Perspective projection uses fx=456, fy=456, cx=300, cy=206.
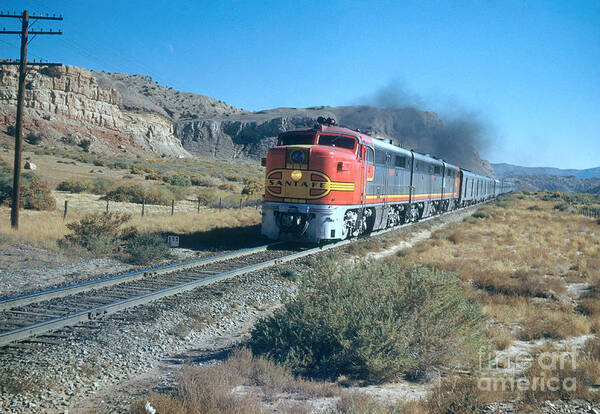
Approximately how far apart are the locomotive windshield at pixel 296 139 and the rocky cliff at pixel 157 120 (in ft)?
111

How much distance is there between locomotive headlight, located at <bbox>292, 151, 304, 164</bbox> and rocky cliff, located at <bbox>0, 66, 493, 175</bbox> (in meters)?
35.6

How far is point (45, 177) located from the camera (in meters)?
36.4

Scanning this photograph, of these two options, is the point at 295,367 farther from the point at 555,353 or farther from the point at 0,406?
the point at 555,353

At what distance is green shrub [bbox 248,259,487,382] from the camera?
5.86 m

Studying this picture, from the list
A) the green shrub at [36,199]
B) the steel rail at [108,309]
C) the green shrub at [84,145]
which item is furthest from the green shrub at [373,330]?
the green shrub at [84,145]

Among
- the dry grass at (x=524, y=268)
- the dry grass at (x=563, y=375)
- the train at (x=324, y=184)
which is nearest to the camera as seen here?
the dry grass at (x=563, y=375)

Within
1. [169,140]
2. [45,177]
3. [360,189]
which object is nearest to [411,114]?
[169,140]

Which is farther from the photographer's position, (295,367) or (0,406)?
(295,367)

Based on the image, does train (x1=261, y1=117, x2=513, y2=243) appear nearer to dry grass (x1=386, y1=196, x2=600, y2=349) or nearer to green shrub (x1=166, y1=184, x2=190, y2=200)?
dry grass (x1=386, y1=196, x2=600, y2=349)

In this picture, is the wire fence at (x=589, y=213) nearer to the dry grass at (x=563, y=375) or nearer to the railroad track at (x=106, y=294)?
the railroad track at (x=106, y=294)

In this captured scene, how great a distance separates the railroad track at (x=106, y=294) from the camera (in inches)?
270

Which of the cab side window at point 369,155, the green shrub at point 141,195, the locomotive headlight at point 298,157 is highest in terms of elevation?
the cab side window at point 369,155

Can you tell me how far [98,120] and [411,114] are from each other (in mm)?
106912

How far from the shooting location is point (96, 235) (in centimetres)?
1495
